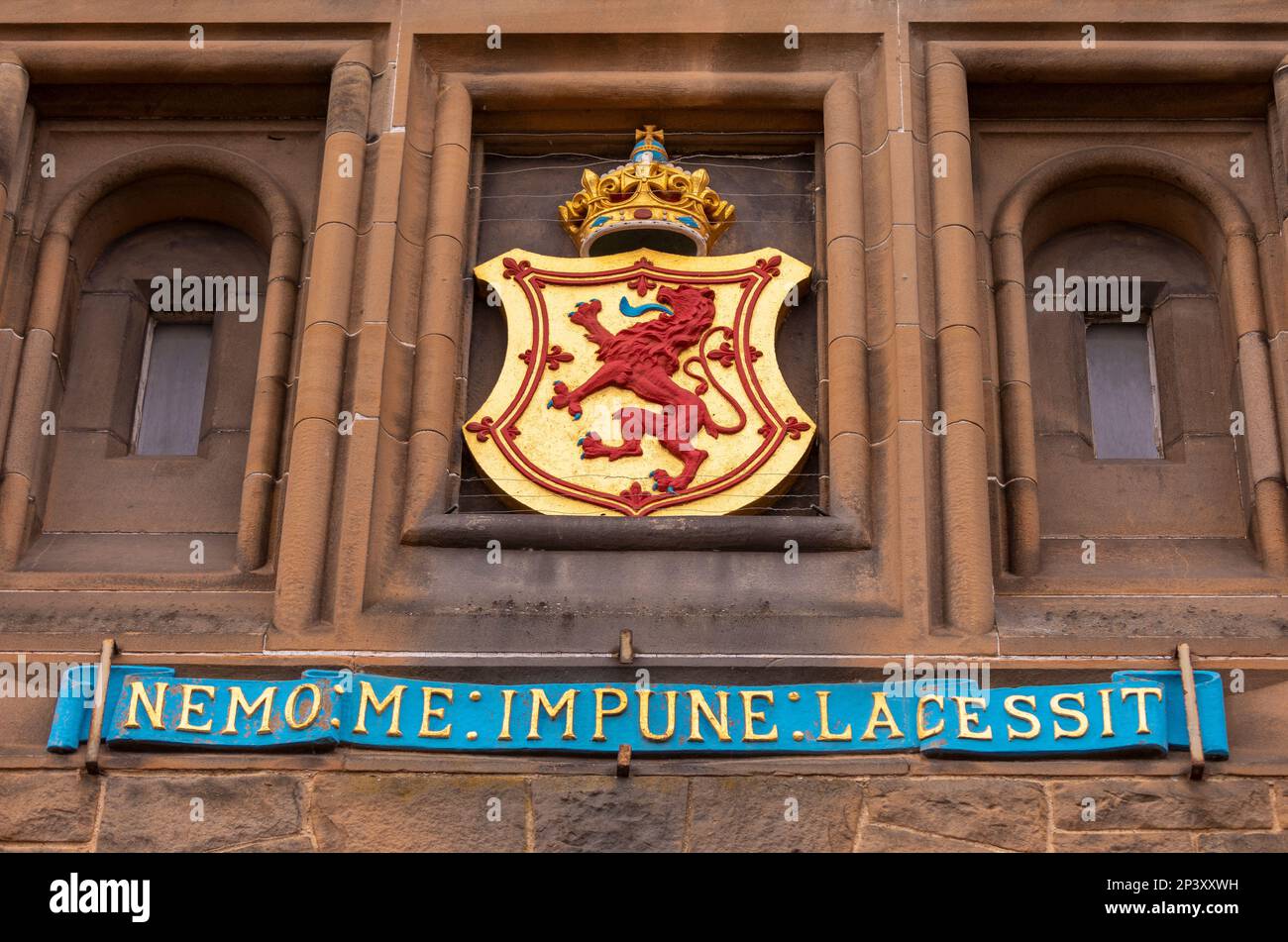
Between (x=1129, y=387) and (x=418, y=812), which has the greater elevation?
(x=1129, y=387)

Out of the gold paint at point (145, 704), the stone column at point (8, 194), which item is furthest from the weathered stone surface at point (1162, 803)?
the stone column at point (8, 194)

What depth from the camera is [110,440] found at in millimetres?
12688

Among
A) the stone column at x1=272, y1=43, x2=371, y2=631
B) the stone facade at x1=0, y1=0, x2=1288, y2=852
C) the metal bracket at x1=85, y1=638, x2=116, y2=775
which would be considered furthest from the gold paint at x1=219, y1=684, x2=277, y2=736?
the metal bracket at x1=85, y1=638, x2=116, y2=775

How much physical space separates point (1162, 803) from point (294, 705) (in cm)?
372

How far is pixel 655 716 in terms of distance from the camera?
36.2 feet

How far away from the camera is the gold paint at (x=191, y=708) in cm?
1106

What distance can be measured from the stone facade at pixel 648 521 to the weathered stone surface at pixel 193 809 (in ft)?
0.06

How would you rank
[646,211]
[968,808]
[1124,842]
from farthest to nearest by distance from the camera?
[646,211]
[968,808]
[1124,842]

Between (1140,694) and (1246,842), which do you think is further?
(1140,694)

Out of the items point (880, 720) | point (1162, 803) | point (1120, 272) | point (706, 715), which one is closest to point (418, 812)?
point (706, 715)

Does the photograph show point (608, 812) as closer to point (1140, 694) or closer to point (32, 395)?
point (1140, 694)

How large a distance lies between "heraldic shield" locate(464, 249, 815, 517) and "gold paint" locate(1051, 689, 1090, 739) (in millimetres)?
1742

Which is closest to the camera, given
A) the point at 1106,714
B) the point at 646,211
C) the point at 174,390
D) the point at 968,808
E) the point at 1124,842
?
the point at 1124,842

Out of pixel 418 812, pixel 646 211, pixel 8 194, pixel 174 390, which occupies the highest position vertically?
pixel 8 194
